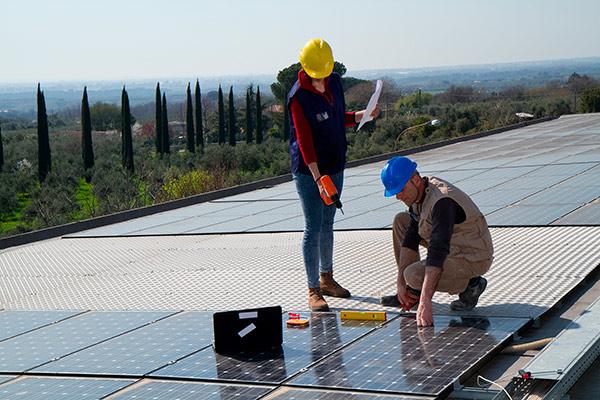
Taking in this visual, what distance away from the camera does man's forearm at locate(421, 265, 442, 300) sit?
20.2 feet

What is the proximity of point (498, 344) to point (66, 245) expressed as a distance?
7.08 m

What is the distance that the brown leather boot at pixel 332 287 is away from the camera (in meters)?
7.42

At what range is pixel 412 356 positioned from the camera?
568cm

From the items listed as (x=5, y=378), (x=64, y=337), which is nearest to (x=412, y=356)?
(x=5, y=378)

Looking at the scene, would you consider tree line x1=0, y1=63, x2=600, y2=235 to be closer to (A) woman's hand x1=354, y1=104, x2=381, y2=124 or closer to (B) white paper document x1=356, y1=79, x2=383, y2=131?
(A) woman's hand x1=354, y1=104, x2=381, y2=124

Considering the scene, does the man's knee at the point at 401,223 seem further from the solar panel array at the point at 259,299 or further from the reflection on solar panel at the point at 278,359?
the reflection on solar panel at the point at 278,359

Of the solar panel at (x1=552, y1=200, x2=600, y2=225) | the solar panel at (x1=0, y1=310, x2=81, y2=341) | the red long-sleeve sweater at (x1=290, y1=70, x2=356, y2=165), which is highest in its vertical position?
the red long-sleeve sweater at (x1=290, y1=70, x2=356, y2=165)

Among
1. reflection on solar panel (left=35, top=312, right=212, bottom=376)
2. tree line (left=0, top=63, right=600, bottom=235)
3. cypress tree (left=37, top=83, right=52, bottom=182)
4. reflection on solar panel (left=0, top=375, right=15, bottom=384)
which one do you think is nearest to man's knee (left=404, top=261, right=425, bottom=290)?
reflection on solar panel (left=35, top=312, right=212, bottom=376)

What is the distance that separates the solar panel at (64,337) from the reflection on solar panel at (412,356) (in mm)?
1739

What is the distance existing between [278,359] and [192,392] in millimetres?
666

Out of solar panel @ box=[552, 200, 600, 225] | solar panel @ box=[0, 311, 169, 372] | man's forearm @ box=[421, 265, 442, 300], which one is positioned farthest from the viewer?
solar panel @ box=[552, 200, 600, 225]

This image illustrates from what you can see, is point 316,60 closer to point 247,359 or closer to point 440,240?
point 440,240

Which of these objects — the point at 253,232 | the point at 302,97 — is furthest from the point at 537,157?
the point at 302,97

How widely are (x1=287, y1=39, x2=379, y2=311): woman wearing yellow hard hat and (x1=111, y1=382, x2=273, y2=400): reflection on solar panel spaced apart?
1678 mm
